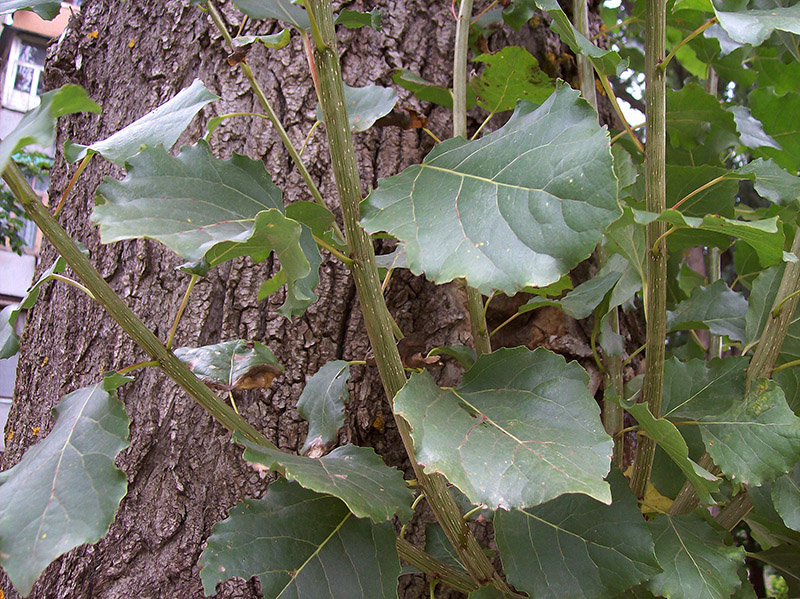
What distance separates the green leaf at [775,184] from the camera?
2.47 feet

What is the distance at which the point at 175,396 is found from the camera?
1006 mm

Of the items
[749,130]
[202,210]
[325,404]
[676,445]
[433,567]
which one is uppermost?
[202,210]

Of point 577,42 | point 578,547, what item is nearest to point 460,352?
point 578,547

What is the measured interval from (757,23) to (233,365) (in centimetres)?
72

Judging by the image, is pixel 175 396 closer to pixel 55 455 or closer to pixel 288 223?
pixel 55 455

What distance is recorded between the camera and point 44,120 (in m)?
0.47

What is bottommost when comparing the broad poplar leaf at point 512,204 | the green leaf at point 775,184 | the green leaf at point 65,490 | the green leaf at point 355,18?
the green leaf at point 65,490

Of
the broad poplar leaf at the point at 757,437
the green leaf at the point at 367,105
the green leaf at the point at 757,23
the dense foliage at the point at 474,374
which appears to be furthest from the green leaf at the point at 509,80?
the broad poplar leaf at the point at 757,437

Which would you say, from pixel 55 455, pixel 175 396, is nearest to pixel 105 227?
pixel 55 455

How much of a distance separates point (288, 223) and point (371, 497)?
27 cm

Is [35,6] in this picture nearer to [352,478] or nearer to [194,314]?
[194,314]

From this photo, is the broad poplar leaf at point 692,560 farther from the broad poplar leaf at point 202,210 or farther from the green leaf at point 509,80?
the green leaf at point 509,80

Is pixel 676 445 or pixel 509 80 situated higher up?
pixel 509 80

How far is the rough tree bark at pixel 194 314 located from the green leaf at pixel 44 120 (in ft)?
1.76
